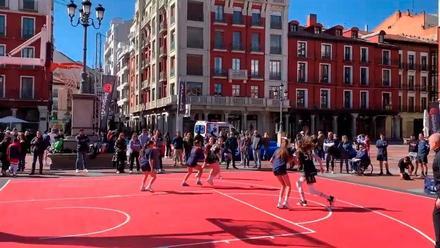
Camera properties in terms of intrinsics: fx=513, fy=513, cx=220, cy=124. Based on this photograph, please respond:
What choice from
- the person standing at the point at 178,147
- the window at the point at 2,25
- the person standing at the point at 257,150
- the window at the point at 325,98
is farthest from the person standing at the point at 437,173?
the window at the point at 325,98

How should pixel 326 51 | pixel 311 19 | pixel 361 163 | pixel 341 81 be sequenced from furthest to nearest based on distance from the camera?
pixel 311 19 → pixel 341 81 → pixel 326 51 → pixel 361 163

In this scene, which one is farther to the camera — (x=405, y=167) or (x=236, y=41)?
(x=236, y=41)

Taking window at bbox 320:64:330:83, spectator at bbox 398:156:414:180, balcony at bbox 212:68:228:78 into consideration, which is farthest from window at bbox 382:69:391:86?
spectator at bbox 398:156:414:180

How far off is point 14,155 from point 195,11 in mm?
40385

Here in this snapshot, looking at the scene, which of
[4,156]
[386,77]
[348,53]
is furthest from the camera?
[386,77]

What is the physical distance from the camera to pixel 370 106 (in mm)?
67188

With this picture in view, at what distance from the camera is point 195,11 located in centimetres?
5712

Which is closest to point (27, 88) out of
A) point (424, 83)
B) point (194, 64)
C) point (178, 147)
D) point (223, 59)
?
point (194, 64)

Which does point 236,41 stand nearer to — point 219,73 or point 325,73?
point 219,73

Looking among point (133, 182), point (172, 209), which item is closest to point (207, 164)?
point (133, 182)

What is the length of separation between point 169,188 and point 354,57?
54.6 metres

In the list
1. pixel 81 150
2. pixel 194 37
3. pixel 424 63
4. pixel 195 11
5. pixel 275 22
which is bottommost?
pixel 81 150

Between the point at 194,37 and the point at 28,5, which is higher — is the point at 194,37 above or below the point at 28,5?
below

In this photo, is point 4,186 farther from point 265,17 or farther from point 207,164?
point 265,17
